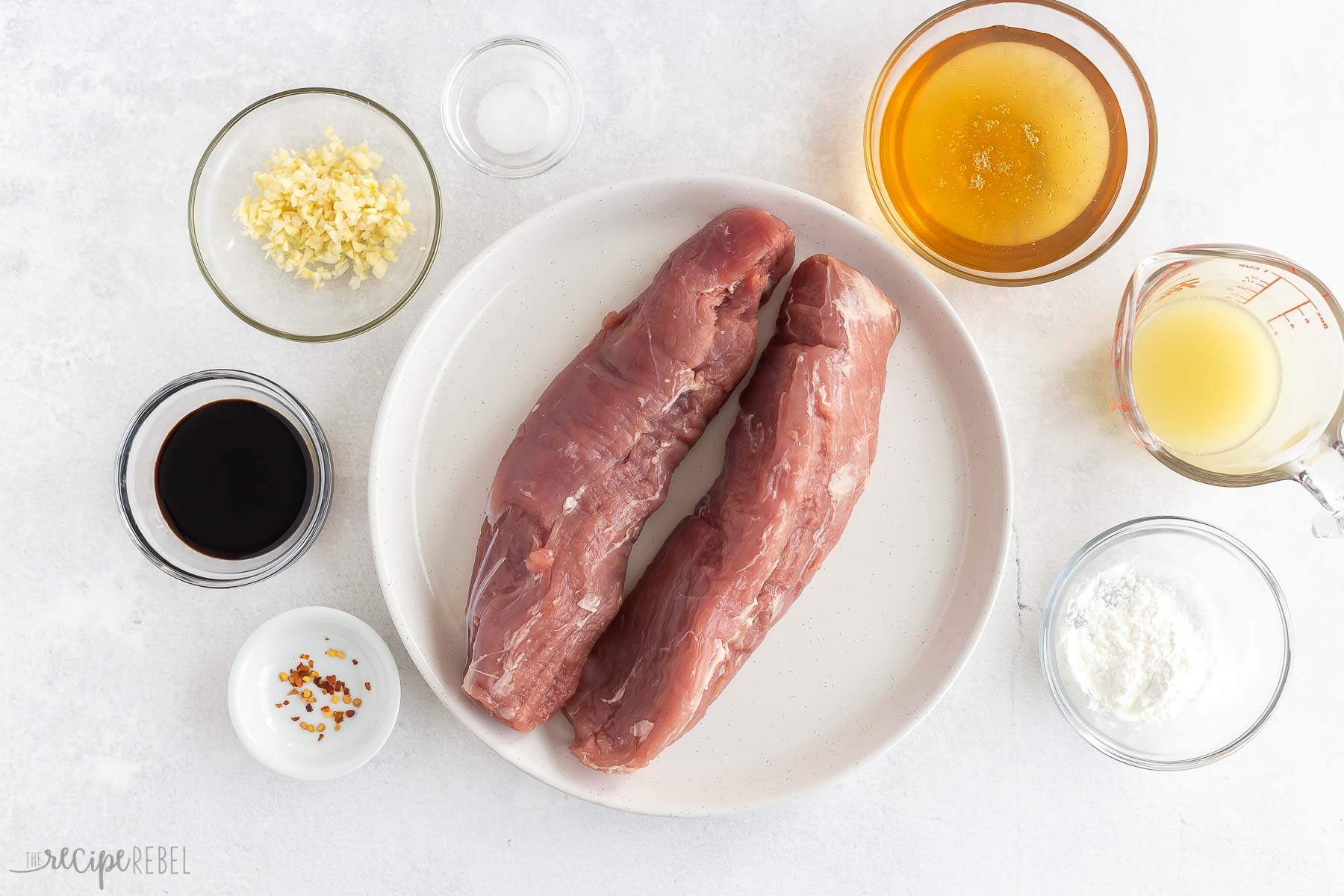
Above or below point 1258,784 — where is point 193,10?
above

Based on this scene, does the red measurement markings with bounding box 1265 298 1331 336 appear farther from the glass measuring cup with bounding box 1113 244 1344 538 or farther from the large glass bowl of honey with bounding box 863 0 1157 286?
the large glass bowl of honey with bounding box 863 0 1157 286

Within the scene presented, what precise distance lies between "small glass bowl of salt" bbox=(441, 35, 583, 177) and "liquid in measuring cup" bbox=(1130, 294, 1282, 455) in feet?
6.33

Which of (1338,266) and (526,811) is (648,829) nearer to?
(526,811)

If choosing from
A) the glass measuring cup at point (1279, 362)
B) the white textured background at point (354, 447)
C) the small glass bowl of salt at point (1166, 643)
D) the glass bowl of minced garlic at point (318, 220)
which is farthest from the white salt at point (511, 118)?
the small glass bowl of salt at point (1166, 643)

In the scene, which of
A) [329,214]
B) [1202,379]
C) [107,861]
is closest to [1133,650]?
[1202,379]

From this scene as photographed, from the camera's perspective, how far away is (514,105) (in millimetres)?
2781

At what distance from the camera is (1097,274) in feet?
9.36

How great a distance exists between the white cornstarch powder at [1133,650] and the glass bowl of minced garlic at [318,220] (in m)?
2.35

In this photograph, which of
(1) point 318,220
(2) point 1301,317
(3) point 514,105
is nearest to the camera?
(1) point 318,220

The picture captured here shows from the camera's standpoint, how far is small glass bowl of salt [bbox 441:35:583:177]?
9.02 ft

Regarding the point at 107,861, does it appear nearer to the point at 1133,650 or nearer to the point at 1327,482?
the point at 1133,650

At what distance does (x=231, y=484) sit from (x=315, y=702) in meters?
0.71

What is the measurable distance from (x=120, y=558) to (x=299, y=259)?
1117 millimetres

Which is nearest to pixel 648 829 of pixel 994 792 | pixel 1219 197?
pixel 994 792
